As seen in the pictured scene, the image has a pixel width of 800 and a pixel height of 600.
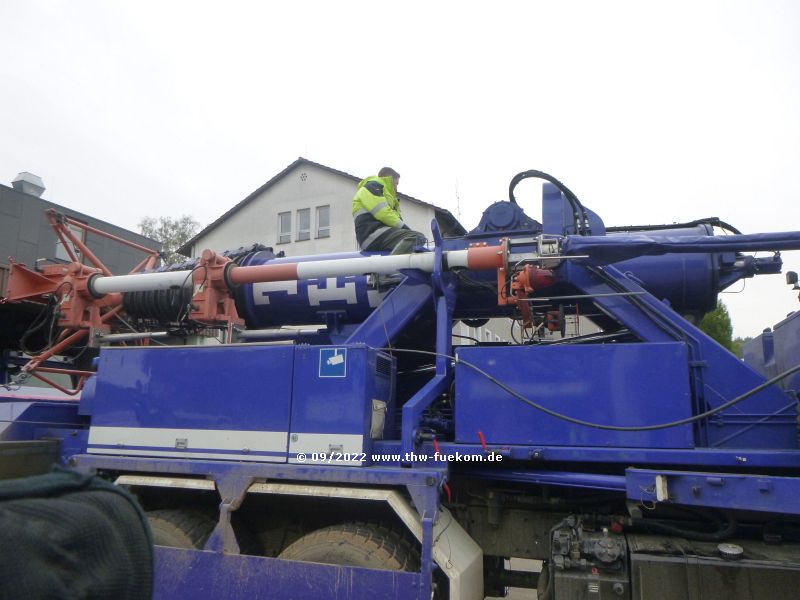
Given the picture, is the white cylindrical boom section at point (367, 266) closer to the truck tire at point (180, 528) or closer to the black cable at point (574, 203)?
the black cable at point (574, 203)

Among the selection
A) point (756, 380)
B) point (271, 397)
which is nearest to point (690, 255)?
point (756, 380)

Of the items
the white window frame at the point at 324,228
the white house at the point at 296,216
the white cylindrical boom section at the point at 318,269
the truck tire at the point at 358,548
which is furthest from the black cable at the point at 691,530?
the white window frame at the point at 324,228

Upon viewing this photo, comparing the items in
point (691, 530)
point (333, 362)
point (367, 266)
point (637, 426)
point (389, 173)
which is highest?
point (389, 173)

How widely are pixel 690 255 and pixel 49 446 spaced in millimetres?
5700

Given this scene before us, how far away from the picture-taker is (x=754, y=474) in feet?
13.4

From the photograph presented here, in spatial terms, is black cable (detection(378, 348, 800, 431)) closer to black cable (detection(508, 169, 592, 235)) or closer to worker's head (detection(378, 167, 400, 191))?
black cable (detection(508, 169, 592, 235))

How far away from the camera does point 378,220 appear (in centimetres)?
589

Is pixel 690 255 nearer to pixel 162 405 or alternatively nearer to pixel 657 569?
pixel 657 569

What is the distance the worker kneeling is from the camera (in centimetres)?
581

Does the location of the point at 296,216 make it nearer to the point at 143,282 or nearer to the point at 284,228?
the point at 284,228

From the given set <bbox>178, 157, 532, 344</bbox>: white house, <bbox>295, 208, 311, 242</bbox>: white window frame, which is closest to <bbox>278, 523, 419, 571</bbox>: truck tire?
<bbox>178, 157, 532, 344</bbox>: white house

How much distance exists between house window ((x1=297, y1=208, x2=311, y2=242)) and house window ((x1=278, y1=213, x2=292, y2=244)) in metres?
0.44

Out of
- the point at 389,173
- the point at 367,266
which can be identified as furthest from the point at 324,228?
the point at 367,266

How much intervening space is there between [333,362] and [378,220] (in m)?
1.70
